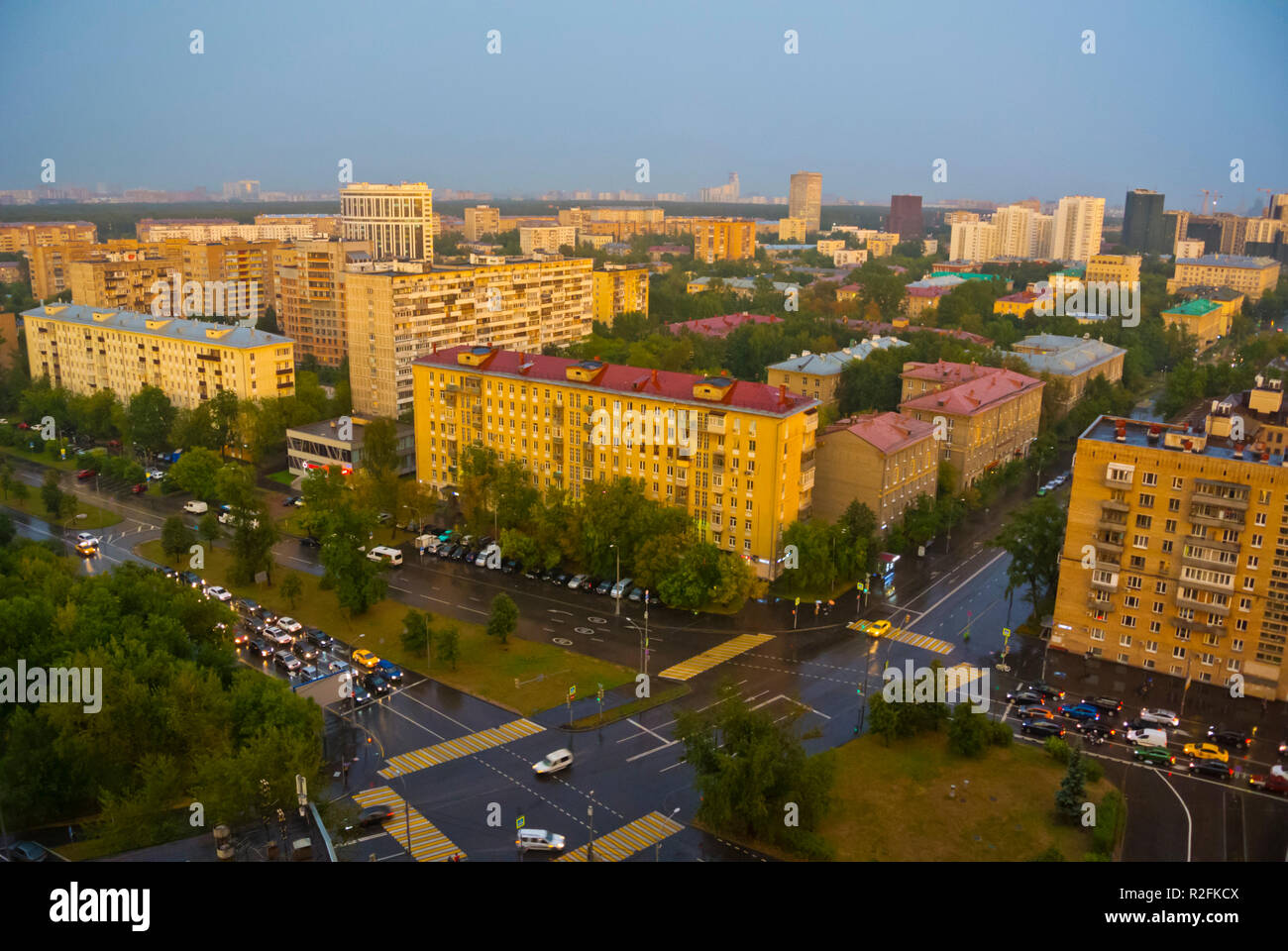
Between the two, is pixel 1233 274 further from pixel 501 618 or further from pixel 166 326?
pixel 501 618

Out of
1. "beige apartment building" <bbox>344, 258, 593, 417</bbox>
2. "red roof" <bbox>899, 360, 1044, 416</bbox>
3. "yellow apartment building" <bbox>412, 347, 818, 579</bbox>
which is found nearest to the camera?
"yellow apartment building" <bbox>412, 347, 818, 579</bbox>

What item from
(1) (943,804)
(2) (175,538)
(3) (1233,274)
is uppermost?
(3) (1233,274)

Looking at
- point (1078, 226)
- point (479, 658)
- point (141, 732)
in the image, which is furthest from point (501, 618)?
point (1078, 226)

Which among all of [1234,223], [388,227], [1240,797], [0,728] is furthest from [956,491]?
[1234,223]

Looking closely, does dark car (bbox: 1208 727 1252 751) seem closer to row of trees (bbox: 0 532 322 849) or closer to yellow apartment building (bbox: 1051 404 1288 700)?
yellow apartment building (bbox: 1051 404 1288 700)

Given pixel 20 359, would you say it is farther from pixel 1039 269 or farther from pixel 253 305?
pixel 1039 269

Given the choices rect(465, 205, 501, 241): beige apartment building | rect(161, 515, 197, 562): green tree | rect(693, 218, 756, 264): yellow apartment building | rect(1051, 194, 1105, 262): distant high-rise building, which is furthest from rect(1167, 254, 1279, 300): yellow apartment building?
rect(161, 515, 197, 562): green tree
